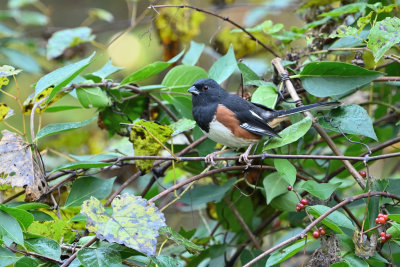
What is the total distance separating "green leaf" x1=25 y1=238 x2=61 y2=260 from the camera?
134 centimetres

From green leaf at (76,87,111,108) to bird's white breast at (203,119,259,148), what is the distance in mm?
423

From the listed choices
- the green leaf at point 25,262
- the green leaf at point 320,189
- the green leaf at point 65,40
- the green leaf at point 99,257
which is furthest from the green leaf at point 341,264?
the green leaf at point 65,40

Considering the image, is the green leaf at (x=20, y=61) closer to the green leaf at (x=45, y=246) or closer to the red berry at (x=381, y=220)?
the green leaf at (x=45, y=246)

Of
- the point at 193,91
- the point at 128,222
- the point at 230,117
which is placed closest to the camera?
the point at 128,222

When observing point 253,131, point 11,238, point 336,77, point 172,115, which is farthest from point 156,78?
point 11,238

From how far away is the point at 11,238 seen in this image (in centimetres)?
134

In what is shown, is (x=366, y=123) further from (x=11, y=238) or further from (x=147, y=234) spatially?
(x=11, y=238)

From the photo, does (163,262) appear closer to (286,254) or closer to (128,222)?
(128,222)

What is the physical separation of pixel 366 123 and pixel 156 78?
252 centimetres

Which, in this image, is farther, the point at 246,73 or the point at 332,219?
the point at 246,73

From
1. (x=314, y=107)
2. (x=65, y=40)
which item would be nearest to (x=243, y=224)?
(x=314, y=107)

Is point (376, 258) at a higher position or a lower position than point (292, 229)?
higher

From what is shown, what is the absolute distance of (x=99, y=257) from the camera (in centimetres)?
130

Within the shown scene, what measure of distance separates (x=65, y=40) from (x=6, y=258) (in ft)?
5.65
